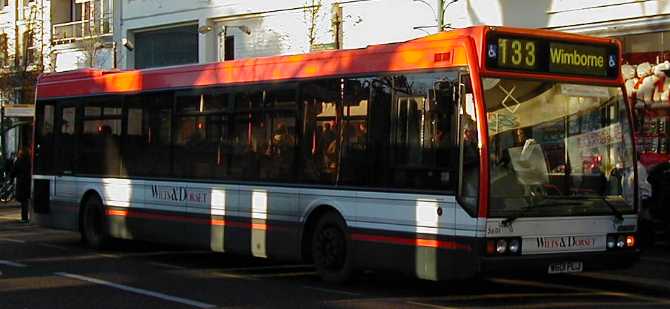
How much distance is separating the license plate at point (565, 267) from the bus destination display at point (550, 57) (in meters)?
2.08

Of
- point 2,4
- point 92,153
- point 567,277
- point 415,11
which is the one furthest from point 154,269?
point 2,4

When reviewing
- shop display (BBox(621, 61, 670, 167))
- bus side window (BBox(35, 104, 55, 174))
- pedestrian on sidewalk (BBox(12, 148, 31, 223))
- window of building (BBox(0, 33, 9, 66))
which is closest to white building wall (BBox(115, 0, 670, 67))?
shop display (BBox(621, 61, 670, 167))

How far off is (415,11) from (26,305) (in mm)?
15362

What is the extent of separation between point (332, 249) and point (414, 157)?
74.7 inches

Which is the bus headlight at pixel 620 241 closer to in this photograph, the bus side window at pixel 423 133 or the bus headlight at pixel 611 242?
the bus headlight at pixel 611 242

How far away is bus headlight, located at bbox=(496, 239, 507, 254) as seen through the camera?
411 inches

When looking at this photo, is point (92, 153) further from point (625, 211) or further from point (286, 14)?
point (286, 14)

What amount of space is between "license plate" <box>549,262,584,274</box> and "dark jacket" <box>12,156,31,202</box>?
16.1m

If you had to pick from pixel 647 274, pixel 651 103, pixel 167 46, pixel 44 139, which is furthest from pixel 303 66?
pixel 167 46

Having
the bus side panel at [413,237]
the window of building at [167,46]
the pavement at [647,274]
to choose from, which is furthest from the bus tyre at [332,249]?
the window of building at [167,46]

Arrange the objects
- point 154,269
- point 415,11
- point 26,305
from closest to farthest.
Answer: point 26,305
point 154,269
point 415,11

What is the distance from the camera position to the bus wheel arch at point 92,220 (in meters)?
16.8

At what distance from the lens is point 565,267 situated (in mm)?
10891

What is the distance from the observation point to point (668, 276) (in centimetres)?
1310
